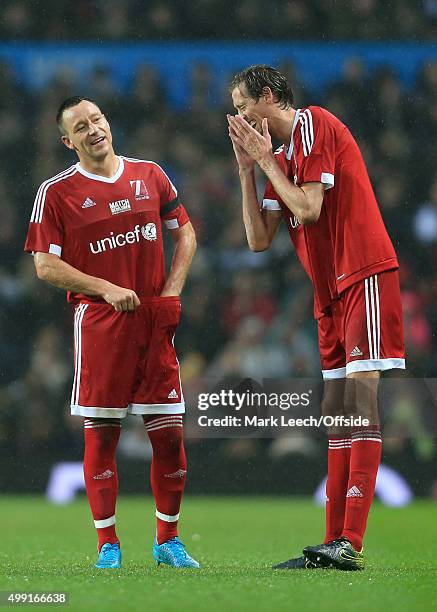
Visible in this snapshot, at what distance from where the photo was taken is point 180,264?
4949 mm

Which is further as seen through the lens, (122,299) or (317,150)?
(122,299)

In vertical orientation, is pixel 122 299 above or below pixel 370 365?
above

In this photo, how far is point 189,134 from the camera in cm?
1060

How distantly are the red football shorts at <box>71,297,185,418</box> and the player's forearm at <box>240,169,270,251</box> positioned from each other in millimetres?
436

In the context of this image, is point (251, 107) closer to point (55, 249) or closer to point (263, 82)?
point (263, 82)

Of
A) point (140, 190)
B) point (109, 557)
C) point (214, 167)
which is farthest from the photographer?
point (214, 167)

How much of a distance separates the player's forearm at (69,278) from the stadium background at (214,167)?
392 centimetres

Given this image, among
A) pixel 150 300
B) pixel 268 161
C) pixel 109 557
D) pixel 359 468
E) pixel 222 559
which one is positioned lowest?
pixel 222 559

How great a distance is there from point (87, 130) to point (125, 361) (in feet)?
3.12

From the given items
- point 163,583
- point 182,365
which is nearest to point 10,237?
point 182,365

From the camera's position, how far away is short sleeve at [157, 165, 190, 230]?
498 centimetres

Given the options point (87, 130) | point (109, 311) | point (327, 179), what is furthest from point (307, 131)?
point (109, 311)

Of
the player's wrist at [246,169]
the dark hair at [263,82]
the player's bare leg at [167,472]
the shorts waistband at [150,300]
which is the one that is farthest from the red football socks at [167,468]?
the dark hair at [263,82]

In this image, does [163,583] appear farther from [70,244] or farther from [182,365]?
[182,365]
